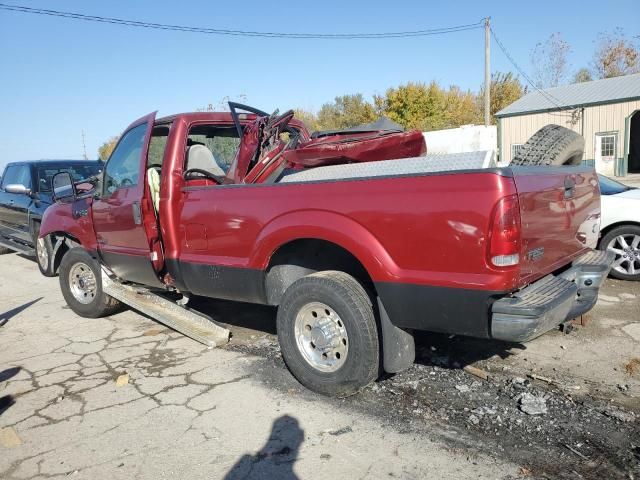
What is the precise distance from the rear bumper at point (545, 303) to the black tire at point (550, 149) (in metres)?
0.83

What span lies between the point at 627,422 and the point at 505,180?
5.61 feet

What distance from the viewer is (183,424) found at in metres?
3.30

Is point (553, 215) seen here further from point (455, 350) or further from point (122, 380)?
point (122, 380)

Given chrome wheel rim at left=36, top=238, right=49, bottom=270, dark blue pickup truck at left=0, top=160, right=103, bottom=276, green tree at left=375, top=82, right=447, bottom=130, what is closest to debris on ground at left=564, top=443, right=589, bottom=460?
chrome wheel rim at left=36, top=238, right=49, bottom=270

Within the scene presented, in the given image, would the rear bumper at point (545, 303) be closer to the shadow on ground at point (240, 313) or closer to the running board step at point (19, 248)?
the shadow on ground at point (240, 313)

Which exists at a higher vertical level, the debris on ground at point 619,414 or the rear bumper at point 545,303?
the rear bumper at point 545,303

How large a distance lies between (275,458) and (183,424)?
78 centimetres

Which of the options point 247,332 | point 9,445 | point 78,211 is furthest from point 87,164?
point 9,445

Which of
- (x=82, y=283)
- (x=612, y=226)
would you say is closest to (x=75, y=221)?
(x=82, y=283)

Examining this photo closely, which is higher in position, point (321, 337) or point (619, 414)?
point (321, 337)

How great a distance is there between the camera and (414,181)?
2.87 metres

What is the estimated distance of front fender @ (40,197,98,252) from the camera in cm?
543

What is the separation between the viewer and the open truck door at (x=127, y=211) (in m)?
4.68

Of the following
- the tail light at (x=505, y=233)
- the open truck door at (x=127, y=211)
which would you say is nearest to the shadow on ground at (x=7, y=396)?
the open truck door at (x=127, y=211)
